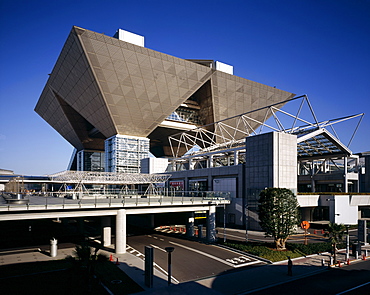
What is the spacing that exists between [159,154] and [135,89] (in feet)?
156

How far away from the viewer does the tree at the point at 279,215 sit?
31281 millimetres

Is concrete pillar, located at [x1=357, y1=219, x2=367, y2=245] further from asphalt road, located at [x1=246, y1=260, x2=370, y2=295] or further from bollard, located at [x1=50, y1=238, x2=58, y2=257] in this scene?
bollard, located at [x1=50, y1=238, x2=58, y2=257]

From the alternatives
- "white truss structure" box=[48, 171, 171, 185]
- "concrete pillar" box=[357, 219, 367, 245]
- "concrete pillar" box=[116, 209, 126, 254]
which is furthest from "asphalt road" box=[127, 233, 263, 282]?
"white truss structure" box=[48, 171, 171, 185]

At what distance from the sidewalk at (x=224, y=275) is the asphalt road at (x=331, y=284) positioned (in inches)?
29.7

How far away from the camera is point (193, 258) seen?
29219 mm

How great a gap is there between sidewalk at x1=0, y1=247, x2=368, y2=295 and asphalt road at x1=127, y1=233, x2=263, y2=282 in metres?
1.25

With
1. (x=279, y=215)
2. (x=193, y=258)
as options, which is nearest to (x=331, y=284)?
(x=279, y=215)

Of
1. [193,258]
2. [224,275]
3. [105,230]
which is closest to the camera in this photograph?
[224,275]

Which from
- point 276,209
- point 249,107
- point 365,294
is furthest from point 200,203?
point 249,107

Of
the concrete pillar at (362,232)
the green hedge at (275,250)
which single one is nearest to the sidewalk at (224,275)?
the green hedge at (275,250)

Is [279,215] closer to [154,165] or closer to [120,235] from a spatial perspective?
[120,235]

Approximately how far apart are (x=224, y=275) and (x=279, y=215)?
1069 cm

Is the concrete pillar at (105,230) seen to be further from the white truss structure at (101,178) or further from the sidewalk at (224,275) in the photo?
the white truss structure at (101,178)

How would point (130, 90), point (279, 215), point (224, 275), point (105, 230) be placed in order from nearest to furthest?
point (224, 275) < point (279, 215) < point (105, 230) < point (130, 90)
